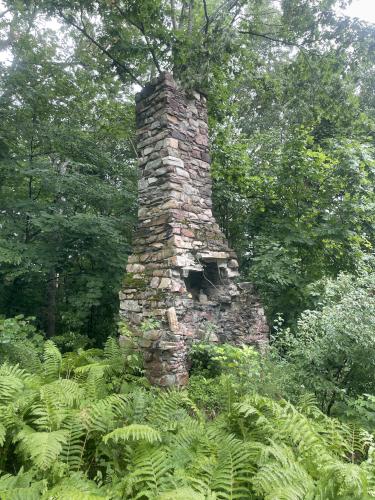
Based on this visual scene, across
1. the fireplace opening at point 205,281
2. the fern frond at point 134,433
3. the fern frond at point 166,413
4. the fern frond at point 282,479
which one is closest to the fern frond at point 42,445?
the fern frond at point 134,433

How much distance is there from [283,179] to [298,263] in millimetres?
2046

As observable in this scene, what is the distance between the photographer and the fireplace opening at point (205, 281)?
18.5 ft

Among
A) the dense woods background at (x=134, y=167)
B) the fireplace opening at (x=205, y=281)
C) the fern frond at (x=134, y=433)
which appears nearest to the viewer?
the fern frond at (x=134, y=433)

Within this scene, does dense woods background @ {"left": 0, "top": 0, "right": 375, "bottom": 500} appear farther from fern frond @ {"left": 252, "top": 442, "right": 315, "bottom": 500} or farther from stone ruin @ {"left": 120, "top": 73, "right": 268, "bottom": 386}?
stone ruin @ {"left": 120, "top": 73, "right": 268, "bottom": 386}

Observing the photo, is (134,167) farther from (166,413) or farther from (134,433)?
(134,433)

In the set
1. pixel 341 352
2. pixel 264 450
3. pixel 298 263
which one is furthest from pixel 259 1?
pixel 264 450

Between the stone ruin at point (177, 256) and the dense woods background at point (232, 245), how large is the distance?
0.38 m

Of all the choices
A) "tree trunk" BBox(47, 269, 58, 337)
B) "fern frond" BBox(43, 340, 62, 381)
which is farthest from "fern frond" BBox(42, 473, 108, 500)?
"tree trunk" BBox(47, 269, 58, 337)

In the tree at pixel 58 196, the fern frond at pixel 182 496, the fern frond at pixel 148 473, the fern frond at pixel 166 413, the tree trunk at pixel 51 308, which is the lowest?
the fern frond at pixel 148 473

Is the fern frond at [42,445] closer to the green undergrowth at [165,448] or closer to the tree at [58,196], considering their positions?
the green undergrowth at [165,448]

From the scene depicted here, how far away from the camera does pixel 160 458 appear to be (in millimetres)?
2438

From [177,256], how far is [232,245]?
4.15m

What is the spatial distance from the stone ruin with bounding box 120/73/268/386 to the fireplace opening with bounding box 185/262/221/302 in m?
0.02

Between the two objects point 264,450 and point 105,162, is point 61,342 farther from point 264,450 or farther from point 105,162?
point 264,450
